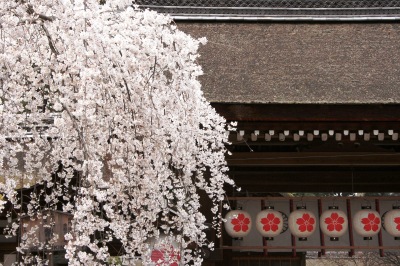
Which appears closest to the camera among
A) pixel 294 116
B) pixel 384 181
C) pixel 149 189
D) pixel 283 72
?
pixel 149 189

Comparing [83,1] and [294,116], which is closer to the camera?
[83,1]

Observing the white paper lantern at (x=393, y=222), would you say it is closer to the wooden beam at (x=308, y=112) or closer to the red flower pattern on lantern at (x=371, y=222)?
the red flower pattern on lantern at (x=371, y=222)

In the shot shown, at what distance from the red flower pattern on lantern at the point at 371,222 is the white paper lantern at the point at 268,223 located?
2.81 ft

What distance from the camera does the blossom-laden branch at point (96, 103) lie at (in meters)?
3.97

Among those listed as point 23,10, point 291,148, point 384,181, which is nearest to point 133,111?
point 23,10

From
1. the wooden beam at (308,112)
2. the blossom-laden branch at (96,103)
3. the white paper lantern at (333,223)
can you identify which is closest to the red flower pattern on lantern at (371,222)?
the white paper lantern at (333,223)

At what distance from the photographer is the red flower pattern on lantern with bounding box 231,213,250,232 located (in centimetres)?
695

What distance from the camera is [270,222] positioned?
23.0ft

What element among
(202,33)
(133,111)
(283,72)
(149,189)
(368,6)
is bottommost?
(149,189)

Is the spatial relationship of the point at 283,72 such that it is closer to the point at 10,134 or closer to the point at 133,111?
the point at 133,111

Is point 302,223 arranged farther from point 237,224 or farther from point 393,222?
point 393,222

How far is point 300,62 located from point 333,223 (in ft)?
5.55

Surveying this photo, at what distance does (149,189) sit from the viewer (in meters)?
4.49

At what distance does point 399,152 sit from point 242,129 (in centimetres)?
183
